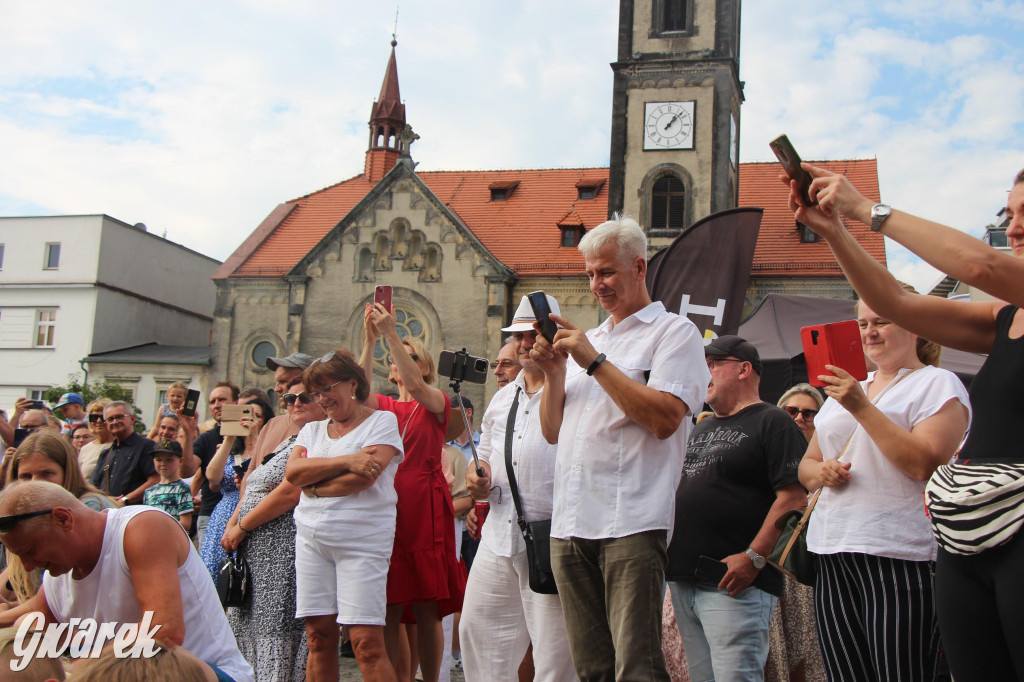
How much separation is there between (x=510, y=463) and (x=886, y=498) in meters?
1.92

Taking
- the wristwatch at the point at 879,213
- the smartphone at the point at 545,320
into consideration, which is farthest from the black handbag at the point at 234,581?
the wristwatch at the point at 879,213

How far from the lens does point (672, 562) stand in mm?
4691


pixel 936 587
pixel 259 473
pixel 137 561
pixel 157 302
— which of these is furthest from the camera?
pixel 157 302

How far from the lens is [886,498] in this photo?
3.72 m

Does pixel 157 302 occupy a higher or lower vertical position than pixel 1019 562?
higher

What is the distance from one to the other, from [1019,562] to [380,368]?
30313 millimetres

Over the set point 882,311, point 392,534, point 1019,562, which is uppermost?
point 882,311

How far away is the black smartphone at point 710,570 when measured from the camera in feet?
14.7

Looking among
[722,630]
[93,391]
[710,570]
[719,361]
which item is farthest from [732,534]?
[93,391]

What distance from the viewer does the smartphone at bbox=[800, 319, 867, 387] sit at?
3.76 metres

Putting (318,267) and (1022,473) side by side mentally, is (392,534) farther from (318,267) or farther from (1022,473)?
(318,267)

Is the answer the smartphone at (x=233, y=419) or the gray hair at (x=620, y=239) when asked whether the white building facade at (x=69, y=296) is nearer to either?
the smartphone at (x=233, y=419)

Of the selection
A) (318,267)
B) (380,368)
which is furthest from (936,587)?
(318,267)

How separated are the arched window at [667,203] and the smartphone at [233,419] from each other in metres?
23.8
